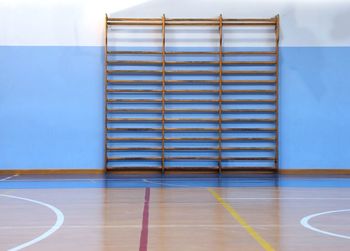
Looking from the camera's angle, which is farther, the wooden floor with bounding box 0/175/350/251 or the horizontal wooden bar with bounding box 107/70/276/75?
the horizontal wooden bar with bounding box 107/70/276/75

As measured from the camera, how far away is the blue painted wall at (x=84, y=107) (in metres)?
9.60

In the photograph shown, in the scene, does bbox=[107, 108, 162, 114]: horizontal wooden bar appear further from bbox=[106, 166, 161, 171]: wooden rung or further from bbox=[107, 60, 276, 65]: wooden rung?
bbox=[106, 166, 161, 171]: wooden rung

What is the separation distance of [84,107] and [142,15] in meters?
1.90

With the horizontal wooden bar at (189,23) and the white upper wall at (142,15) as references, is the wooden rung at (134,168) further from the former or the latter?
the horizontal wooden bar at (189,23)

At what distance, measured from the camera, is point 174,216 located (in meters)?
4.41

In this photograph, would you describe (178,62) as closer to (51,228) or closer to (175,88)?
(175,88)

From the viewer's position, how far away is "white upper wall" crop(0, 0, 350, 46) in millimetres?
9688

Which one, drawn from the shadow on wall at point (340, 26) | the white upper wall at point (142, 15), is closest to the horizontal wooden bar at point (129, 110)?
the white upper wall at point (142, 15)

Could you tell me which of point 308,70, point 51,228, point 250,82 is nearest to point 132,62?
point 250,82

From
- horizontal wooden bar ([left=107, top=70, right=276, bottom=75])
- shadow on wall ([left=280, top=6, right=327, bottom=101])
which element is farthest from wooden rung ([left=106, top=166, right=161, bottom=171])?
shadow on wall ([left=280, top=6, right=327, bottom=101])

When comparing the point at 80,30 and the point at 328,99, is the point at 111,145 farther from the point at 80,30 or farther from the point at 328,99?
the point at 328,99

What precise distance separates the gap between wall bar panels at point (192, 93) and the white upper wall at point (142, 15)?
0.73 feet

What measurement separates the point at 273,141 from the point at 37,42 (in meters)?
4.45

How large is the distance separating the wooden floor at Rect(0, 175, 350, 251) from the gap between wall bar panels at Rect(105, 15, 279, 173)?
217 cm
